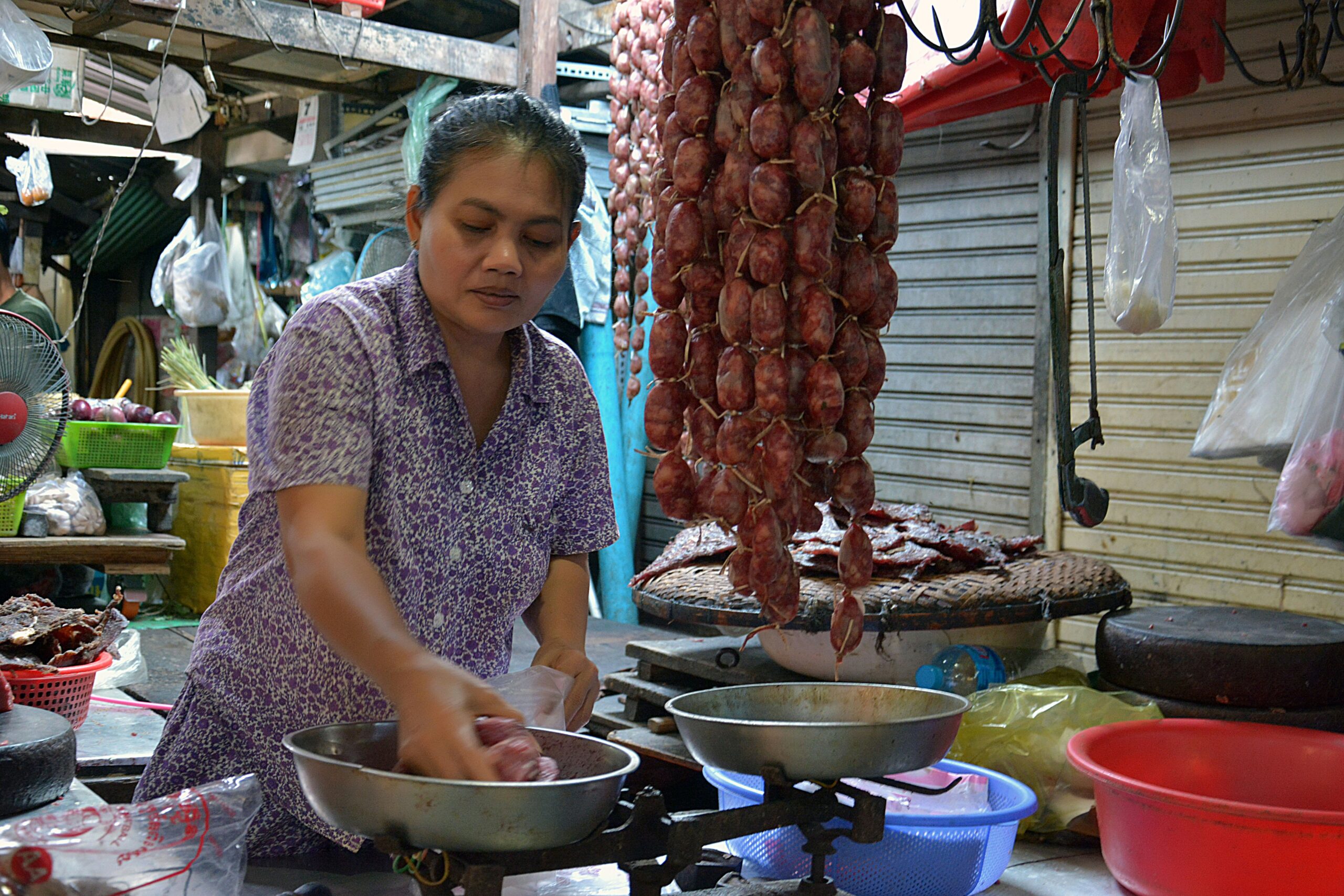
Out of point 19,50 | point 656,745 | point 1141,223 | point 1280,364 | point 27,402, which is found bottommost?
point 656,745

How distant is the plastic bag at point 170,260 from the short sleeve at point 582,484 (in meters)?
6.81

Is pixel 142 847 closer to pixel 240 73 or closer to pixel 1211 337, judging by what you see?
pixel 1211 337

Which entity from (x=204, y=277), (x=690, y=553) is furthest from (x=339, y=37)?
(x=690, y=553)

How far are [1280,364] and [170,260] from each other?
24.3 feet

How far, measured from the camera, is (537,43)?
19.0ft

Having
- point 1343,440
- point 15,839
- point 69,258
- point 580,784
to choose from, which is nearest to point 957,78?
point 1343,440

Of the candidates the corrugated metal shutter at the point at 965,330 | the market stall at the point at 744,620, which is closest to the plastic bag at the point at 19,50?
the market stall at the point at 744,620

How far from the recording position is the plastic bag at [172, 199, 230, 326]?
25.4 ft

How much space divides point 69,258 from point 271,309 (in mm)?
5673

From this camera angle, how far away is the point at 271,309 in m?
8.19

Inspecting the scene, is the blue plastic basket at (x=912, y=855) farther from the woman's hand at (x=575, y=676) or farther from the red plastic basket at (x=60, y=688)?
the red plastic basket at (x=60, y=688)

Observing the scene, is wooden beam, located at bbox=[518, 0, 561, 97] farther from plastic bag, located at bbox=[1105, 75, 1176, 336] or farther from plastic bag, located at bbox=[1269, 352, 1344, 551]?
plastic bag, located at bbox=[1269, 352, 1344, 551]

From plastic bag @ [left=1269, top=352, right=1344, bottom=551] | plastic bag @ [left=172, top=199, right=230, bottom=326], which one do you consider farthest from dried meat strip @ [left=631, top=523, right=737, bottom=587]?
plastic bag @ [left=172, top=199, right=230, bottom=326]

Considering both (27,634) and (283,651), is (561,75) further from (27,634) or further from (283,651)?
(283,651)
